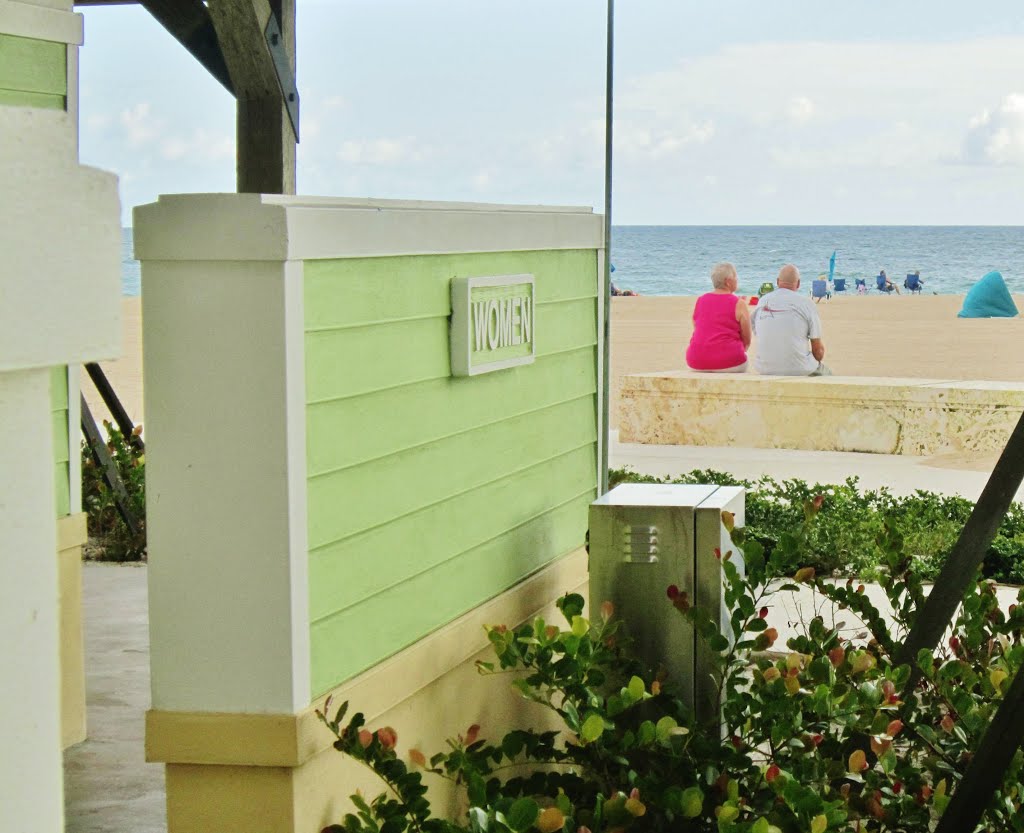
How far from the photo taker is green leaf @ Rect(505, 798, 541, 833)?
89.3 inches

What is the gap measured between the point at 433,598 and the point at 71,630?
152 cm

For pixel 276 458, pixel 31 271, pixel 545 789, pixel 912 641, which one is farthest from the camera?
pixel 912 641

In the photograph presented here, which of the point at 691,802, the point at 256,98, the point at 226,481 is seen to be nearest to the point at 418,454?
the point at 226,481

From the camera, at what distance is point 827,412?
9922 millimetres

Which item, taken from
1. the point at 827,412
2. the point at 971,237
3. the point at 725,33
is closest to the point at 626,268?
the point at 725,33

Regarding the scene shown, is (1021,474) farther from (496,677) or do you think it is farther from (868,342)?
(868,342)

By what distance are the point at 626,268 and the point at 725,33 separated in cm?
1087

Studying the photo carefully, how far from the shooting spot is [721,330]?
440 inches

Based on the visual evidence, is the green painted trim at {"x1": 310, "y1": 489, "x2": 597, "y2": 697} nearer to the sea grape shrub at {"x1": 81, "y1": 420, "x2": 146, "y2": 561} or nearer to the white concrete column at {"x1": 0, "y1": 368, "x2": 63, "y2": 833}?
the white concrete column at {"x1": 0, "y1": 368, "x2": 63, "y2": 833}

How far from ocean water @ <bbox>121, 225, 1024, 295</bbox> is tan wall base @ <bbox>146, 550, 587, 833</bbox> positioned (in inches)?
1536

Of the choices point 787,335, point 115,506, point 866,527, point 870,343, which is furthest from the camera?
point 870,343

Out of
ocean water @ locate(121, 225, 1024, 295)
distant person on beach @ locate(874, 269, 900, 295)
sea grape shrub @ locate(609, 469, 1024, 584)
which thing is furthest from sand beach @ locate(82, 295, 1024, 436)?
ocean water @ locate(121, 225, 1024, 295)

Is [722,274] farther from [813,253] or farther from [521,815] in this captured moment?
[813,253]

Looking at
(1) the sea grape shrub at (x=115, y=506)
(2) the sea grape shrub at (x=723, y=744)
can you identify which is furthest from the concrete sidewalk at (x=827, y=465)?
(2) the sea grape shrub at (x=723, y=744)
